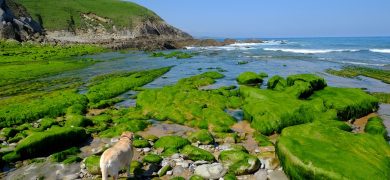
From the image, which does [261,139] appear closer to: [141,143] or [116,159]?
[141,143]

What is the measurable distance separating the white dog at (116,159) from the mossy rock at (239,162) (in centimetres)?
384

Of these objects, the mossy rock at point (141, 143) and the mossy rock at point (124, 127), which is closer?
the mossy rock at point (141, 143)

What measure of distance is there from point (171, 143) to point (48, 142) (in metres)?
5.42

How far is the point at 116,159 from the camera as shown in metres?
10.9

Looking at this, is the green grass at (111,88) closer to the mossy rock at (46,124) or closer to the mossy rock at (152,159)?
the mossy rock at (46,124)

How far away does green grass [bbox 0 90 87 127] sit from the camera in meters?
20.4

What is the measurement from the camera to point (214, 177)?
12414 mm

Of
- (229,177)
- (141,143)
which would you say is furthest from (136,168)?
(229,177)

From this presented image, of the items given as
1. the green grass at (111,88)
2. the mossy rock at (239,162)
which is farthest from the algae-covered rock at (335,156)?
the green grass at (111,88)

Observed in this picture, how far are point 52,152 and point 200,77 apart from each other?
79.9 feet

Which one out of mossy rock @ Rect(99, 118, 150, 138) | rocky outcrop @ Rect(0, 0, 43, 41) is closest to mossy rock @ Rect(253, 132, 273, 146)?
mossy rock @ Rect(99, 118, 150, 138)

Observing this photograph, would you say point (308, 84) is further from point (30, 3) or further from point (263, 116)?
point (30, 3)

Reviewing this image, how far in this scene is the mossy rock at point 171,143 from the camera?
605 inches

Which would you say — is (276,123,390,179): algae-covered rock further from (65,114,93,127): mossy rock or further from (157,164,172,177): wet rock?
(65,114,93,127): mossy rock
